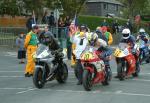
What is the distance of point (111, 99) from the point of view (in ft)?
44.9

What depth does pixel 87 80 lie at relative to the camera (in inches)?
597

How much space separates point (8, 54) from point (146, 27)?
94.9 feet

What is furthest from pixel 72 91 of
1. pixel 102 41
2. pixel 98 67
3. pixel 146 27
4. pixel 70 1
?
pixel 146 27

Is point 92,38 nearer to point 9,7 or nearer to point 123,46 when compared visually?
point 123,46

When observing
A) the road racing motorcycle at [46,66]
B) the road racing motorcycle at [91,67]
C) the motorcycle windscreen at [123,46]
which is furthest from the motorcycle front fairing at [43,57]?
the motorcycle windscreen at [123,46]

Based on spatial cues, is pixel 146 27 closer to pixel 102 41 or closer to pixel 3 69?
pixel 3 69

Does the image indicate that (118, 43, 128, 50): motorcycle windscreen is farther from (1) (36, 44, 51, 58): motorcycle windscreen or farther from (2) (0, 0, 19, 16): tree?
(2) (0, 0, 19, 16): tree

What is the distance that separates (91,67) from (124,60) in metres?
2.91

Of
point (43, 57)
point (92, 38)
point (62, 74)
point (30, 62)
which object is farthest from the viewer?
point (30, 62)

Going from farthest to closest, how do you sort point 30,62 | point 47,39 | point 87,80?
point 30,62 < point 47,39 < point 87,80

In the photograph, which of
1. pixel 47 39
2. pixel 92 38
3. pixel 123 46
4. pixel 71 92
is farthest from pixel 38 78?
pixel 123 46

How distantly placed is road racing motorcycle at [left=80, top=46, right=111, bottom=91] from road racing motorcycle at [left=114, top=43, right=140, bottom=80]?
201 cm

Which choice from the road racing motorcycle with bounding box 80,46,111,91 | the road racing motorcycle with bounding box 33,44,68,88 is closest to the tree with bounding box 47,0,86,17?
the road racing motorcycle with bounding box 33,44,68,88

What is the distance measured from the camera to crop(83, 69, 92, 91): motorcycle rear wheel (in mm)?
15078
